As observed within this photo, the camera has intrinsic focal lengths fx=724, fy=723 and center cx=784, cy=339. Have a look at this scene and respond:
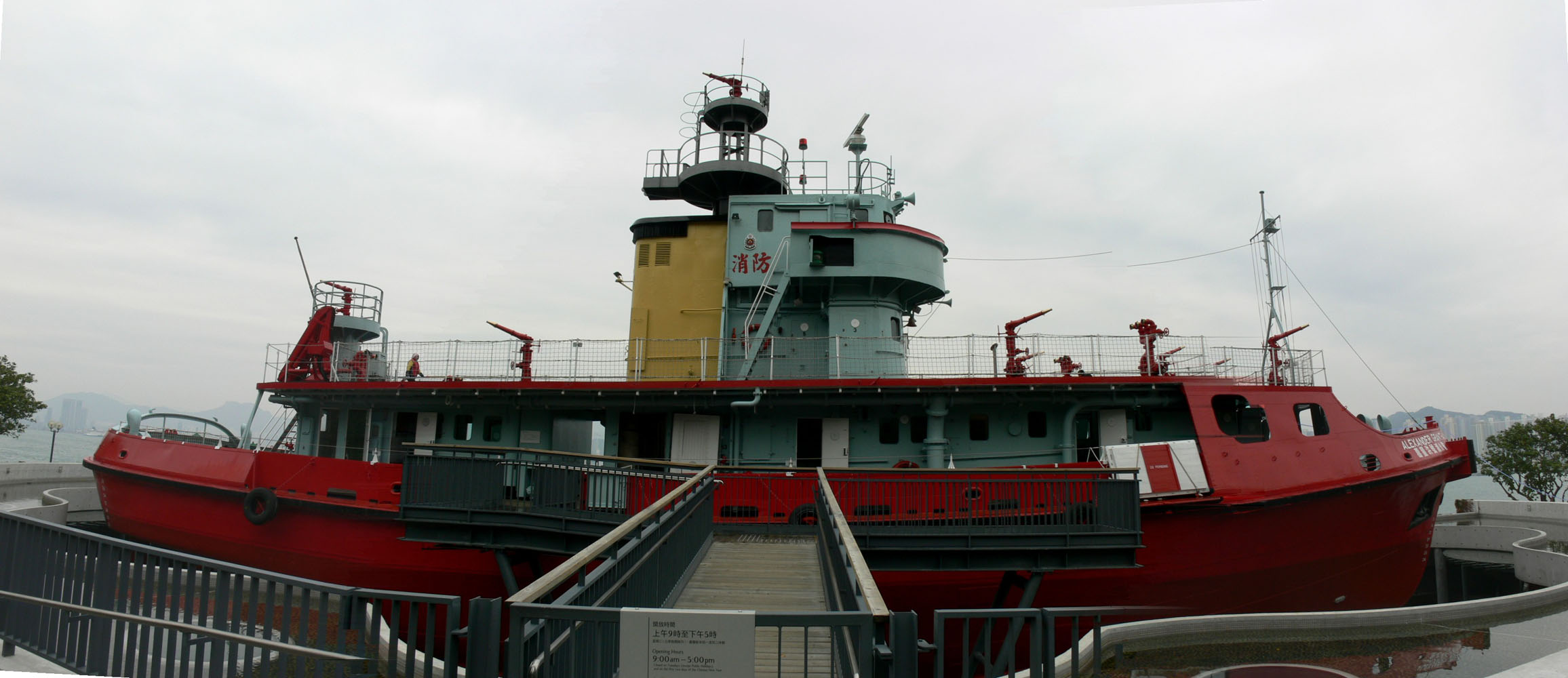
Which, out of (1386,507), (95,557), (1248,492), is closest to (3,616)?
(95,557)

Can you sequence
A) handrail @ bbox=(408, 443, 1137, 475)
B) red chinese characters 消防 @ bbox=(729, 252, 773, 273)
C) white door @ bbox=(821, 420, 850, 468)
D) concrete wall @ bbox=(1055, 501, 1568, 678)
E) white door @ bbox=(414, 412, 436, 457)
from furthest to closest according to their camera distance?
red chinese characters 消防 @ bbox=(729, 252, 773, 273)
white door @ bbox=(414, 412, 436, 457)
white door @ bbox=(821, 420, 850, 468)
handrail @ bbox=(408, 443, 1137, 475)
concrete wall @ bbox=(1055, 501, 1568, 678)

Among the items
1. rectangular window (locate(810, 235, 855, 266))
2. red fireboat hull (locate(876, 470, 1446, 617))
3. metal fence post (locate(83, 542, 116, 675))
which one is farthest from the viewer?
rectangular window (locate(810, 235, 855, 266))

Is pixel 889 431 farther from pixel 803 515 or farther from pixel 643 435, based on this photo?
pixel 643 435

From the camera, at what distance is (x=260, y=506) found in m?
12.6

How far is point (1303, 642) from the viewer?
7992 millimetres

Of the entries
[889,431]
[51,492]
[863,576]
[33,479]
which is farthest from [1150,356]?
[33,479]

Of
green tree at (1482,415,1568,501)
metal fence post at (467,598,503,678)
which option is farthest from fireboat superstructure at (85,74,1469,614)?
green tree at (1482,415,1568,501)

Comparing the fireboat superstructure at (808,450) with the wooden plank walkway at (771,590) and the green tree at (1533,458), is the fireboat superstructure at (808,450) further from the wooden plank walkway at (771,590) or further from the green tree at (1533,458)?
the green tree at (1533,458)

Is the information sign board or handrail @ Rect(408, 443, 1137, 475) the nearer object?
the information sign board

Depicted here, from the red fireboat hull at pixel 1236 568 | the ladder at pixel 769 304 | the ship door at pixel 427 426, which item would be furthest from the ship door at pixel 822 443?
the ship door at pixel 427 426

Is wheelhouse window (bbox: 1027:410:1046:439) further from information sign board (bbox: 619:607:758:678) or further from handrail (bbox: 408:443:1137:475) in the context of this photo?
information sign board (bbox: 619:607:758:678)

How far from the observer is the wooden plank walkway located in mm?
4719

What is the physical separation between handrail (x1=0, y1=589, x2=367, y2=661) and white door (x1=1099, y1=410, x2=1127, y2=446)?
1227 cm

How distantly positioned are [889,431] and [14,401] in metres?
38.8
